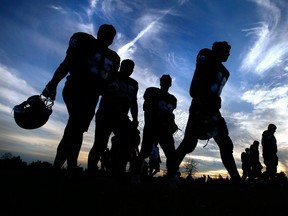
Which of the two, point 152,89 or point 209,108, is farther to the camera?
point 152,89

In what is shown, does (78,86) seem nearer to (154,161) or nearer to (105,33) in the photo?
(105,33)

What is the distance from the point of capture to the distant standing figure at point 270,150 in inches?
423

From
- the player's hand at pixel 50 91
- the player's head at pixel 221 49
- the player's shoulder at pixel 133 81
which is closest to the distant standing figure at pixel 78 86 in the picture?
the player's hand at pixel 50 91

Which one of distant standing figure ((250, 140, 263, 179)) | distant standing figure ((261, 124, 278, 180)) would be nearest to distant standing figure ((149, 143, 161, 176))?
distant standing figure ((250, 140, 263, 179))

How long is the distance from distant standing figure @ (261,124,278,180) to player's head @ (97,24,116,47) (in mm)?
8387

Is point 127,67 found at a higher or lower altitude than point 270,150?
higher

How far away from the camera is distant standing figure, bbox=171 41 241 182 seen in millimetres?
5109

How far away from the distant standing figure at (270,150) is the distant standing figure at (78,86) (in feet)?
27.4

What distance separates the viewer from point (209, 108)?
516 centimetres

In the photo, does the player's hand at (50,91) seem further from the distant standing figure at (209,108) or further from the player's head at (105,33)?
the distant standing figure at (209,108)

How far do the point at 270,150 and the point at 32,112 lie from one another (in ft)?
30.7

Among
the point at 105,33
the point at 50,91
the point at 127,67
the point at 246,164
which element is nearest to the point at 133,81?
the point at 127,67

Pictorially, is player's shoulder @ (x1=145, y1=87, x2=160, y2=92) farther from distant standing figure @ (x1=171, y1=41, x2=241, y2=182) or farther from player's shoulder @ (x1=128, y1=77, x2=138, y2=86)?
distant standing figure @ (x1=171, y1=41, x2=241, y2=182)

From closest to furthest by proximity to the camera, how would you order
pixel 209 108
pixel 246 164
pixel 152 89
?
pixel 209 108
pixel 152 89
pixel 246 164
